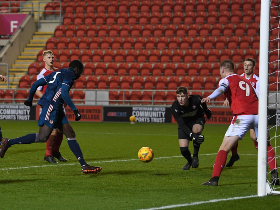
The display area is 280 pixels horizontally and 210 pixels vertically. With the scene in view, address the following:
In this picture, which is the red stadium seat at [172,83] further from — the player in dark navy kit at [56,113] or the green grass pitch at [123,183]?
the player in dark navy kit at [56,113]

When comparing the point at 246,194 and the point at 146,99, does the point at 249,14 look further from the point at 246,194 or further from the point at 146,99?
the point at 246,194

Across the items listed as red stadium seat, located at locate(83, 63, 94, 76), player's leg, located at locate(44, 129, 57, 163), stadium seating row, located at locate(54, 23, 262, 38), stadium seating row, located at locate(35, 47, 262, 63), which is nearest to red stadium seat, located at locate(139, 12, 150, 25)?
stadium seating row, located at locate(54, 23, 262, 38)

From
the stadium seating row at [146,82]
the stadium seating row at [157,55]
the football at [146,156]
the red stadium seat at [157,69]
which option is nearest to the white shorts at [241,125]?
the football at [146,156]

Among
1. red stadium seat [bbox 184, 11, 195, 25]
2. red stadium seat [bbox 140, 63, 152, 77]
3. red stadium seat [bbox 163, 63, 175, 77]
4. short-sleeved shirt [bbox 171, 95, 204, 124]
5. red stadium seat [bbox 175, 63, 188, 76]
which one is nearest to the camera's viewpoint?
short-sleeved shirt [bbox 171, 95, 204, 124]

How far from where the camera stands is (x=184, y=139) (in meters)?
8.88

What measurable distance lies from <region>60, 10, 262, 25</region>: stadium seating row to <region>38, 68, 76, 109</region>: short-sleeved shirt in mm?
19345

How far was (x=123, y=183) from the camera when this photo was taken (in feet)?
23.8

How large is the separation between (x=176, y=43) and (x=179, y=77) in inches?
97.7

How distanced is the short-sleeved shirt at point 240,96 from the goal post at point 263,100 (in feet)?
2.18

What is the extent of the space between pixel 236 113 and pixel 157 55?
Result: 19.2 m

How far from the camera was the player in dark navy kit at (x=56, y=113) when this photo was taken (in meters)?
7.93

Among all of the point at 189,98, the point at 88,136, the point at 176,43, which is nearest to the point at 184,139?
the point at 189,98

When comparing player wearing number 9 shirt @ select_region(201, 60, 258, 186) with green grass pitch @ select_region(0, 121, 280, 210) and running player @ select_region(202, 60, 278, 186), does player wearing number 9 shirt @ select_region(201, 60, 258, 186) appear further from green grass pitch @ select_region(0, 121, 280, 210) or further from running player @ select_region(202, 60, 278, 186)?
green grass pitch @ select_region(0, 121, 280, 210)

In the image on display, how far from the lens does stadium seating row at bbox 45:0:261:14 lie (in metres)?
27.2
